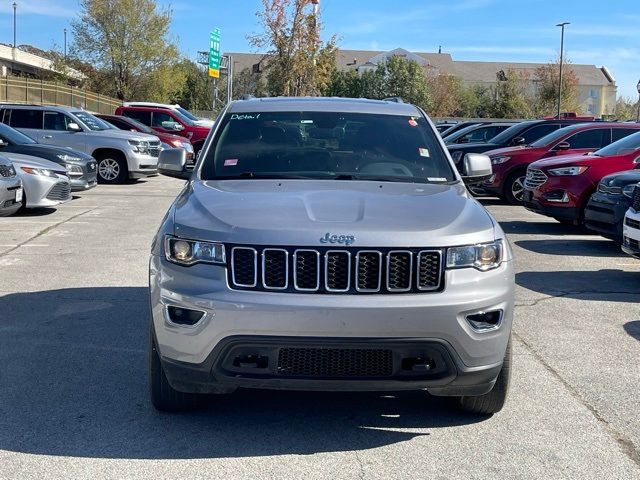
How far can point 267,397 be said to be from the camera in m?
4.96

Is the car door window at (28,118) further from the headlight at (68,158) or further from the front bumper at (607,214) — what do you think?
the front bumper at (607,214)

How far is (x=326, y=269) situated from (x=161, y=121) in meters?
23.5

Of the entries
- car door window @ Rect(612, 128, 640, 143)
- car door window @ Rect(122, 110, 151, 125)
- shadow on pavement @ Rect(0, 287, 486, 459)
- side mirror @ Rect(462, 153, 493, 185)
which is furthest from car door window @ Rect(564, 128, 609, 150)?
car door window @ Rect(122, 110, 151, 125)

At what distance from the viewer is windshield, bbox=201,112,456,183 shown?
17.6ft

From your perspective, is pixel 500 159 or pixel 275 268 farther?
pixel 500 159

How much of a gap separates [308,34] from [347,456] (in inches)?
1466

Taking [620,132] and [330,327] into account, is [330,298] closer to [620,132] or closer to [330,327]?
[330,327]

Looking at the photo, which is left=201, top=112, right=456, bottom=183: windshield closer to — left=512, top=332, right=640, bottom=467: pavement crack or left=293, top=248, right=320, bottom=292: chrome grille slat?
left=293, top=248, right=320, bottom=292: chrome grille slat

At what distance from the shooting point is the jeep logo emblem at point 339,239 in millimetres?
3945

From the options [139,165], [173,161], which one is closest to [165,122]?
[139,165]

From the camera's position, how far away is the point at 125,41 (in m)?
51.0

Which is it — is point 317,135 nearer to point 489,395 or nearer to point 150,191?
point 489,395

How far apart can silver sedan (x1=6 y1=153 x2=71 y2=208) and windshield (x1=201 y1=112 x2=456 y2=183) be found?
27.4 feet

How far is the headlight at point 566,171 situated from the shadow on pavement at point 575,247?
1082 millimetres
